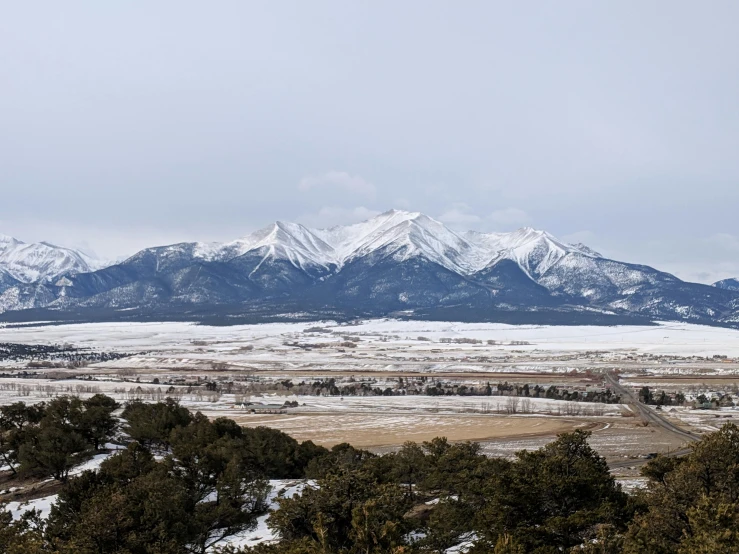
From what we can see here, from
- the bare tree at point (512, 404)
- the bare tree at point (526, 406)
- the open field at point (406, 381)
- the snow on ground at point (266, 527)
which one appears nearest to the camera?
the snow on ground at point (266, 527)

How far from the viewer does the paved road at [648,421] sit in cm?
4288

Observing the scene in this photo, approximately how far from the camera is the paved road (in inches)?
1688

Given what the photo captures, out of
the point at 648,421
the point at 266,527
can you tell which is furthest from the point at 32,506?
the point at 648,421

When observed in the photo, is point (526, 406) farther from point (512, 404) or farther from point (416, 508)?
point (416, 508)

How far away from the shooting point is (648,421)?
63312mm

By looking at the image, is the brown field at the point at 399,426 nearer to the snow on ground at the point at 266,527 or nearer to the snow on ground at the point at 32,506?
the snow on ground at the point at 266,527

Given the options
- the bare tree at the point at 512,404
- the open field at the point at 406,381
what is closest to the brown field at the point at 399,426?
the open field at the point at 406,381

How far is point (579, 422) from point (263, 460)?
44789mm

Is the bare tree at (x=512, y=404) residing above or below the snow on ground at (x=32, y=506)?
below

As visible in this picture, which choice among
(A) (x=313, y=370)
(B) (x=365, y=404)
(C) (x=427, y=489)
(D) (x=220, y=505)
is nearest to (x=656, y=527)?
(C) (x=427, y=489)

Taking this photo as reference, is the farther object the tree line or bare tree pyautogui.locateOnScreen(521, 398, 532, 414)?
bare tree pyautogui.locateOnScreen(521, 398, 532, 414)

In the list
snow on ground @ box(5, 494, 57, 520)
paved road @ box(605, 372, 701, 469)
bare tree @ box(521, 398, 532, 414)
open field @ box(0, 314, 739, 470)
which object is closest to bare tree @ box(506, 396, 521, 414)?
open field @ box(0, 314, 739, 470)

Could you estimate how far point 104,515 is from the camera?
15.5 metres

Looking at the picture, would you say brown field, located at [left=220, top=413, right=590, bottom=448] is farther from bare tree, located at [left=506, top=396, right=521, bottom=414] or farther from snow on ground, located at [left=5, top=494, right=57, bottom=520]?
snow on ground, located at [left=5, top=494, right=57, bottom=520]
